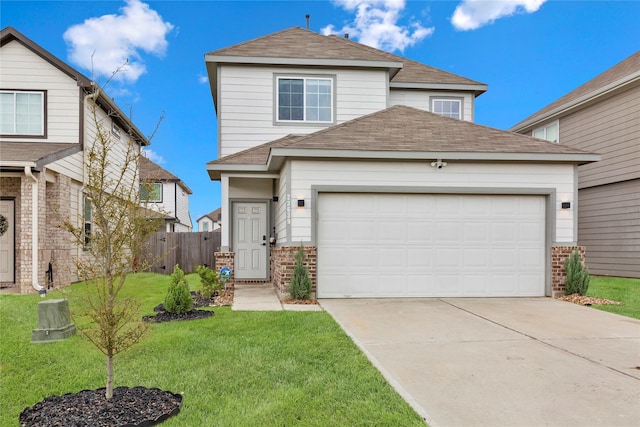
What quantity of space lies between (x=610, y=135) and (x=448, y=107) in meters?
5.25

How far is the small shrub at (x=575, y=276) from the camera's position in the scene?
884 cm

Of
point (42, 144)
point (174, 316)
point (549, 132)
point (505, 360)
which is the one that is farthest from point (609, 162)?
point (42, 144)

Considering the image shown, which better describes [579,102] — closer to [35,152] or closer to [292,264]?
[292,264]

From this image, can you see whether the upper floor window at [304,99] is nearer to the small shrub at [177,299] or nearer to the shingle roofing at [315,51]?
the shingle roofing at [315,51]

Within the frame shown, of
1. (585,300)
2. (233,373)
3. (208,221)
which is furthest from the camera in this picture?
(208,221)

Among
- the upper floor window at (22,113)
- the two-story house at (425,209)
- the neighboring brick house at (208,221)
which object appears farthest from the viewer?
the neighboring brick house at (208,221)

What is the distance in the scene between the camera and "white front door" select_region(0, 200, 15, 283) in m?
10.9

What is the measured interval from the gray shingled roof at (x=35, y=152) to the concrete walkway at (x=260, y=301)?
5.67m

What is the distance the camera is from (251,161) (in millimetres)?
10648

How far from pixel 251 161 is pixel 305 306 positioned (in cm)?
439

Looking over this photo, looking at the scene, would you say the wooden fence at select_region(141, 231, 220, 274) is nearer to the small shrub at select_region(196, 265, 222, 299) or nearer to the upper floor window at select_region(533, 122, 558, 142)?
the small shrub at select_region(196, 265, 222, 299)

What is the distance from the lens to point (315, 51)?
12.2m

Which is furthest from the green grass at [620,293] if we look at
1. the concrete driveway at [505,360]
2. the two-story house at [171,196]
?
the two-story house at [171,196]

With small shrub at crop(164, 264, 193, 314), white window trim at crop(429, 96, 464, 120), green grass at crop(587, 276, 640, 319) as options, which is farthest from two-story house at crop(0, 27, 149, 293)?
green grass at crop(587, 276, 640, 319)
